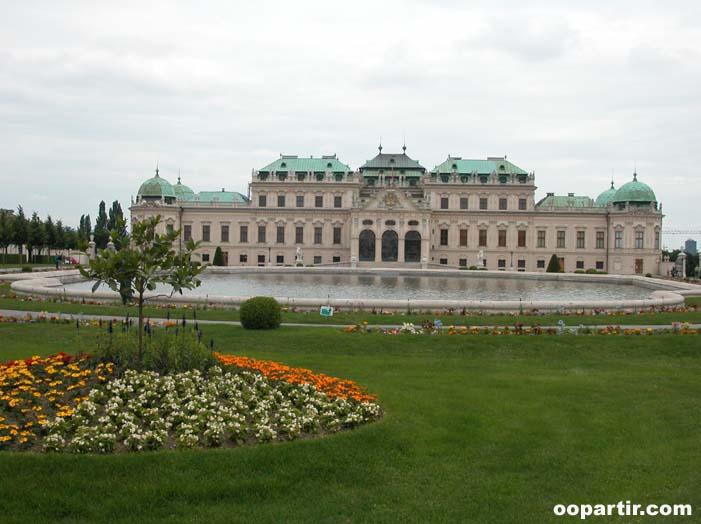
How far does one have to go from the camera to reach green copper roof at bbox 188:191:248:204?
293ft

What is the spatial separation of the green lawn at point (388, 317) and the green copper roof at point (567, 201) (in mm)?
59987

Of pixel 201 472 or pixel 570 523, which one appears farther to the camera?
pixel 201 472

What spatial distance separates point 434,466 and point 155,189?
8311 cm

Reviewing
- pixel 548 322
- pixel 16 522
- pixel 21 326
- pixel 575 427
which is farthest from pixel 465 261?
pixel 16 522

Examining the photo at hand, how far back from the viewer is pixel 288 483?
855 centimetres

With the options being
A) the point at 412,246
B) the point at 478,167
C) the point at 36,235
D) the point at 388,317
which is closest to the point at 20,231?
the point at 36,235

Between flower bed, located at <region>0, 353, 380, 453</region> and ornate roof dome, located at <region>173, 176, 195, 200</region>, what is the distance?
80852 millimetres

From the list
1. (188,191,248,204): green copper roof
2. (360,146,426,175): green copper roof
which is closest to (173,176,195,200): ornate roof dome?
(188,191,248,204): green copper roof

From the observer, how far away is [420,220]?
266 feet

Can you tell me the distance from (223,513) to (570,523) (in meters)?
4.11

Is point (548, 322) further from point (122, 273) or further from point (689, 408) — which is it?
point (122, 273)

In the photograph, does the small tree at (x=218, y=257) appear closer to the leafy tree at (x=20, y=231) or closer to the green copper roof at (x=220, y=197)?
the green copper roof at (x=220, y=197)

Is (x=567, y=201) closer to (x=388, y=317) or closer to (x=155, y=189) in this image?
(x=155, y=189)

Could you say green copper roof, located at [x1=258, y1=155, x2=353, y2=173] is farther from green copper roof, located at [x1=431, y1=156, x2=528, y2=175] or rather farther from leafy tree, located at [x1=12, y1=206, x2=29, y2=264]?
leafy tree, located at [x1=12, y1=206, x2=29, y2=264]
